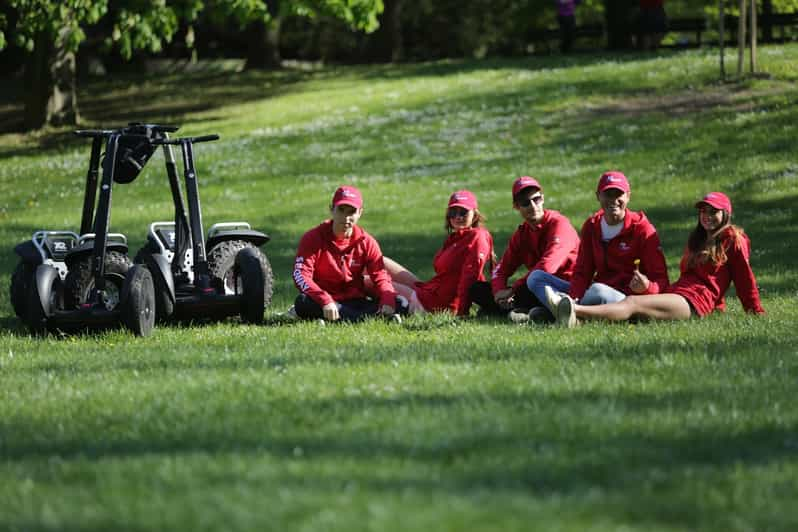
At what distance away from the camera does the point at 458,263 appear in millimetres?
10750

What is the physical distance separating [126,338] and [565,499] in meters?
5.52

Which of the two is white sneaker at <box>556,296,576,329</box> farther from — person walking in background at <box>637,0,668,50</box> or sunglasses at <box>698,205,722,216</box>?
person walking in background at <box>637,0,668,50</box>

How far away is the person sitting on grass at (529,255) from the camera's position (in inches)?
403

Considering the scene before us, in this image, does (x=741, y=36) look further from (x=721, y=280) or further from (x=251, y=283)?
(x=251, y=283)

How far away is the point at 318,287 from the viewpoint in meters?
10.3

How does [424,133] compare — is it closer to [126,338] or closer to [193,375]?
[126,338]

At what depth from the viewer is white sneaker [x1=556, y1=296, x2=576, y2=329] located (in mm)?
9086

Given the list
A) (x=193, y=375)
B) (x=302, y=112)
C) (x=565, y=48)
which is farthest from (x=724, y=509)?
(x=565, y=48)

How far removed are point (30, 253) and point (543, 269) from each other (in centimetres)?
462

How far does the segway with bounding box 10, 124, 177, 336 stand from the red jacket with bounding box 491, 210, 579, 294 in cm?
328

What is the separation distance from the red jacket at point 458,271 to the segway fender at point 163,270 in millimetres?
2549

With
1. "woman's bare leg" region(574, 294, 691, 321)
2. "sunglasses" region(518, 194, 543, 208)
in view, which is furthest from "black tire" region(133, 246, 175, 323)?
"woman's bare leg" region(574, 294, 691, 321)

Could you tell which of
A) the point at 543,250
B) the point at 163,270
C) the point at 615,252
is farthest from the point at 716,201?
the point at 163,270

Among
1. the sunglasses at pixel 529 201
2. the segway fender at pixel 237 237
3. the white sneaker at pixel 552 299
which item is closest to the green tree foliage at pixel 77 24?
the segway fender at pixel 237 237
